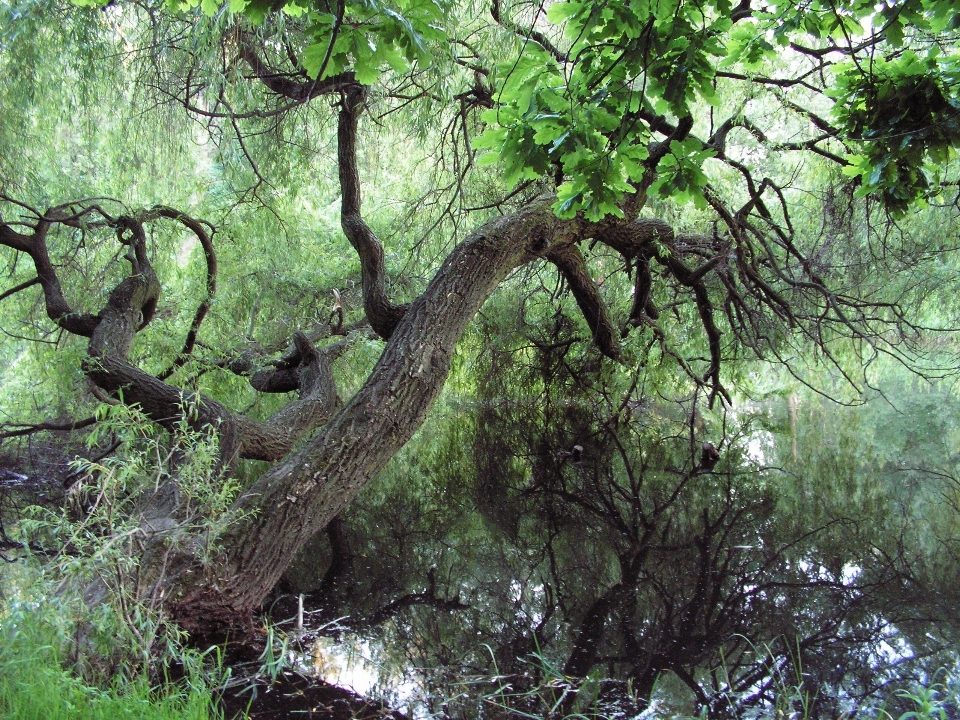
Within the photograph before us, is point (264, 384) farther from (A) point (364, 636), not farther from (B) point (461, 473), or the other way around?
(A) point (364, 636)

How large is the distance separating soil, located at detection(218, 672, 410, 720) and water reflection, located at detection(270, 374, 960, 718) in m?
0.09

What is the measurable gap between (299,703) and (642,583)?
151cm

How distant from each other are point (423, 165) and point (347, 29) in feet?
14.3

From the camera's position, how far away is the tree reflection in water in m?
2.19

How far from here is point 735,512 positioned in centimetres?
402

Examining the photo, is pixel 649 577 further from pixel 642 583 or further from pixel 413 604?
pixel 413 604

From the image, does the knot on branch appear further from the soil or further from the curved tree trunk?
the soil

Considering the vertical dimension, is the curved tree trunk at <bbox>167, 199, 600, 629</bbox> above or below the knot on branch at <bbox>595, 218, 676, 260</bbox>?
below

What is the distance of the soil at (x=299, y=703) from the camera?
6.29ft

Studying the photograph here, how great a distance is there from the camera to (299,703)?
1980 millimetres

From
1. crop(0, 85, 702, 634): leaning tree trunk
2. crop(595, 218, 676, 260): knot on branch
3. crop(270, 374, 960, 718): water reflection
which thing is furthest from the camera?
crop(595, 218, 676, 260): knot on branch

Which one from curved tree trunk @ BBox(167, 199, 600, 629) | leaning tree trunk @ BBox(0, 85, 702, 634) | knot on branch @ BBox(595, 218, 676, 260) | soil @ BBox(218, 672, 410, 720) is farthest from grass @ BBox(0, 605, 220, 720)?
knot on branch @ BBox(595, 218, 676, 260)

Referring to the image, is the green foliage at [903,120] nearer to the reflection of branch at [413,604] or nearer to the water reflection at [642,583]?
the water reflection at [642,583]

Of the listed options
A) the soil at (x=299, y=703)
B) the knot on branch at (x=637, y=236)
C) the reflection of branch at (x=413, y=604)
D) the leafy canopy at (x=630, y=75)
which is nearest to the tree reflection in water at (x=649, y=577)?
the reflection of branch at (x=413, y=604)
